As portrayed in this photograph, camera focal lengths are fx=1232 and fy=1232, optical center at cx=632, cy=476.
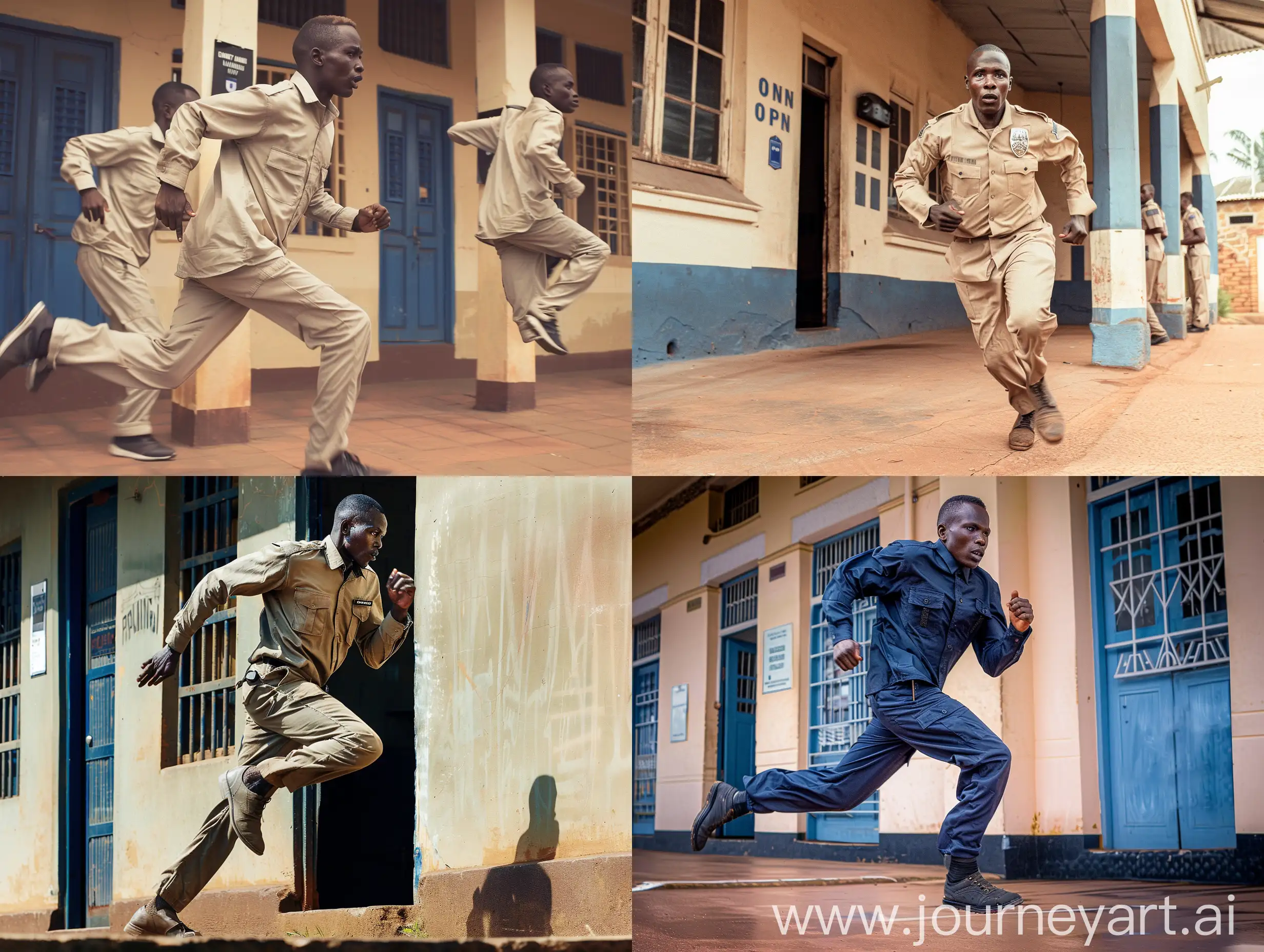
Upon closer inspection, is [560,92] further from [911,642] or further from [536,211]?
[911,642]

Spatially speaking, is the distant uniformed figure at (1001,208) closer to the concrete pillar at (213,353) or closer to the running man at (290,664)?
the running man at (290,664)

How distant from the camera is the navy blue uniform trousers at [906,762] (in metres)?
3.82

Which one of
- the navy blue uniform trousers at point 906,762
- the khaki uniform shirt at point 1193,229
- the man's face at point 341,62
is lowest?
the navy blue uniform trousers at point 906,762

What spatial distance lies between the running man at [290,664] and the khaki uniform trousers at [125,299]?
Answer: 156 cm

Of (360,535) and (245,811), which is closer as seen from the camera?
(245,811)

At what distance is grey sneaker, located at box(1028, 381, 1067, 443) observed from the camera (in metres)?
5.25

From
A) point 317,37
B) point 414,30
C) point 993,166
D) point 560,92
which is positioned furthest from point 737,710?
point 317,37

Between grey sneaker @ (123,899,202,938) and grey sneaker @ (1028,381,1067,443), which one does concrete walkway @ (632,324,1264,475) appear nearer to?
grey sneaker @ (1028,381,1067,443)

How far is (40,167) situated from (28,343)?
1.86m

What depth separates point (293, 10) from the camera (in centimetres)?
783

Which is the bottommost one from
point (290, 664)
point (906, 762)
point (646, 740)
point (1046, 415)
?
point (646, 740)

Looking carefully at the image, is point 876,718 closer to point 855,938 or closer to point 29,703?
point 855,938

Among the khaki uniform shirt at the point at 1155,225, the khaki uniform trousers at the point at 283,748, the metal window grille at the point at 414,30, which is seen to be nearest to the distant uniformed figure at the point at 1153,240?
the khaki uniform shirt at the point at 1155,225

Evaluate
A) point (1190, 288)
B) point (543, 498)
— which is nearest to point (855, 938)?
point (543, 498)
